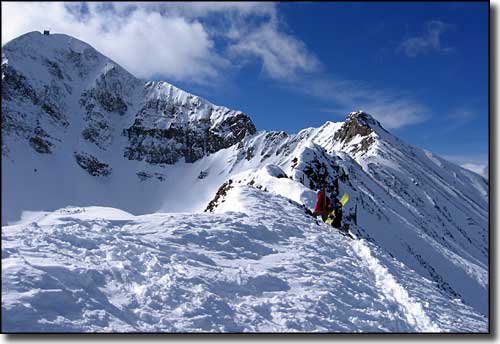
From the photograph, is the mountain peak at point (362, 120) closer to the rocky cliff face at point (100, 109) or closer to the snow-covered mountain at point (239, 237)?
the snow-covered mountain at point (239, 237)

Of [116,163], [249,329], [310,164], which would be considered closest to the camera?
[249,329]

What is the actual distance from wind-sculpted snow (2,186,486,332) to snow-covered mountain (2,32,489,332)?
4cm

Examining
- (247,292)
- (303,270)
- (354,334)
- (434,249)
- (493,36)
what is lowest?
(354,334)

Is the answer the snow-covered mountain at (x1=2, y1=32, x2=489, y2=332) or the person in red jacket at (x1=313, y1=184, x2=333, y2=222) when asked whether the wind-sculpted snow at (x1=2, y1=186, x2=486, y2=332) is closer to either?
the snow-covered mountain at (x1=2, y1=32, x2=489, y2=332)

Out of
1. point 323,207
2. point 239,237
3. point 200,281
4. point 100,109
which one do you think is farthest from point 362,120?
point 200,281

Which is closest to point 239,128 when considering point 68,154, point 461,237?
point 68,154

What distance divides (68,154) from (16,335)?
151m

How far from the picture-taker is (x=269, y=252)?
1337 cm

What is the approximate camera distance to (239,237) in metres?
13.9

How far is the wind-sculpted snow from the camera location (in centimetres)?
865

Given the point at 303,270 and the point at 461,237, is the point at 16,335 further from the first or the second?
the point at 461,237

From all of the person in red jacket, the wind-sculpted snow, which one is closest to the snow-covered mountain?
the wind-sculpted snow

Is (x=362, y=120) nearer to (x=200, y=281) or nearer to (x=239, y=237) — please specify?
(x=239, y=237)

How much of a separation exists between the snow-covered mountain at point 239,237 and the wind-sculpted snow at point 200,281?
4 centimetres
